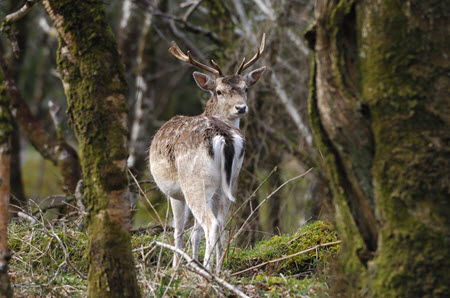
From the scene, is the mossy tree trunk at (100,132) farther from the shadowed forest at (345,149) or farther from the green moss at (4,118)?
the green moss at (4,118)

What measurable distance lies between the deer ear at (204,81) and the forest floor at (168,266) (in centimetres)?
202

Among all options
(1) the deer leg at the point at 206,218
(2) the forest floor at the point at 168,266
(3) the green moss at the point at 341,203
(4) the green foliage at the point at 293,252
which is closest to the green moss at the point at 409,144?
(3) the green moss at the point at 341,203

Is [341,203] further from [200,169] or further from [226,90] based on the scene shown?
[226,90]

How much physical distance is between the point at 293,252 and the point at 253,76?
291 cm

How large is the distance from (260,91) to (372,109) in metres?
Answer: 6.86

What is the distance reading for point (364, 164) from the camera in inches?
110

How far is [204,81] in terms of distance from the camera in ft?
22.7

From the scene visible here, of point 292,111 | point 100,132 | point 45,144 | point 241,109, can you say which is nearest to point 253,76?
point 241,109

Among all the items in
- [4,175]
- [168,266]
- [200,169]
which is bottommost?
[168,266]

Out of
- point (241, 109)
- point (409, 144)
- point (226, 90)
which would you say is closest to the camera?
point (409, 144)

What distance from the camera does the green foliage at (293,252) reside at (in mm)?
4664

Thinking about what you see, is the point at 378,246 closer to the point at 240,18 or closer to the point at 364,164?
the point at 364,164

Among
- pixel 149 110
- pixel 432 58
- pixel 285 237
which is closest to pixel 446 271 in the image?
pixel 432 58

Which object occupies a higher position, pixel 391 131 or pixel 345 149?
pixel 391 131
